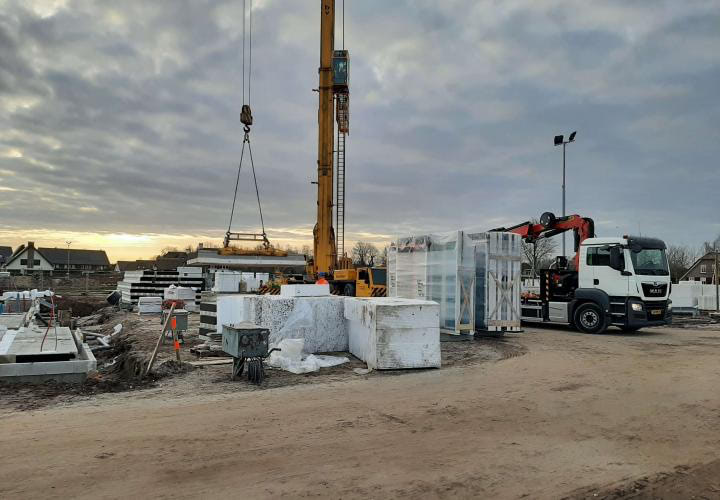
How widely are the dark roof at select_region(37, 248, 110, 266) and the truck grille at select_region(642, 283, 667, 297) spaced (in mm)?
97084

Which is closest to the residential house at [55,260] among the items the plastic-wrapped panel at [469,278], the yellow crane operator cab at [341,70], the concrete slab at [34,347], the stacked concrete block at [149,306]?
the stacked concrete block at [149,306]

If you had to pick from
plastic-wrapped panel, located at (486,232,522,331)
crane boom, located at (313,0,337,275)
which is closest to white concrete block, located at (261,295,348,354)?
plastic-wrapped panel, located at (486,232,522,331)

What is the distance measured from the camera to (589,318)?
17.5 m

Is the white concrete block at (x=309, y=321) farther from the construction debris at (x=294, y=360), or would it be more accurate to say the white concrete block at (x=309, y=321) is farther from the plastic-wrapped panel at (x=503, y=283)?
the plastic-wrapped panel at (x=503, y=283)

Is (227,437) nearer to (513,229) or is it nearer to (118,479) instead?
(118,479)

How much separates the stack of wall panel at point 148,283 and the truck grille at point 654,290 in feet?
65.0

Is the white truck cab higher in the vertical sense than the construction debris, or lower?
higher

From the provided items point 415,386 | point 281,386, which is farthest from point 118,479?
point 415,386

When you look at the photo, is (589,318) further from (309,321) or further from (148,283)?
(148,283)

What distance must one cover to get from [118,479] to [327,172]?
59.4 ft

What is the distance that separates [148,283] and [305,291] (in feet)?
55.0

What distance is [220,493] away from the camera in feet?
14.4

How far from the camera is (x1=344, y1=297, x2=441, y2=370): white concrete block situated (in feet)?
32.0

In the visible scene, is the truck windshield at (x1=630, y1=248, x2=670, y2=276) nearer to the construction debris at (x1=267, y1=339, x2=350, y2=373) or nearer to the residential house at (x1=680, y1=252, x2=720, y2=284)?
the construction debris at (x1=267, y1=339, x2=350, y2=373)
